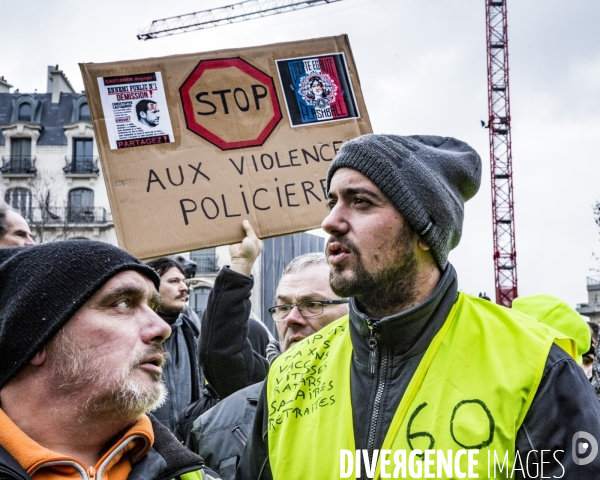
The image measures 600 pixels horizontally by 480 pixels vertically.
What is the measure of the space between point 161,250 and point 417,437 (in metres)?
1.65

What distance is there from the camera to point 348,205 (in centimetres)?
255

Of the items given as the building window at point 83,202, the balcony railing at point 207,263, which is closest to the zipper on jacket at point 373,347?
the building window at point 83,202

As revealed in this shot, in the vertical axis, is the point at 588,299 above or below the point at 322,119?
below

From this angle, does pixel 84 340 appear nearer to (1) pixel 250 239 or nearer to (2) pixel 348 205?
(2) pixel 348 205

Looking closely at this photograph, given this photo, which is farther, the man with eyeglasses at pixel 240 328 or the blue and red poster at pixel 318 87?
the blue and red poster at pixel 318 87

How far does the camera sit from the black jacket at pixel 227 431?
3.06 meters

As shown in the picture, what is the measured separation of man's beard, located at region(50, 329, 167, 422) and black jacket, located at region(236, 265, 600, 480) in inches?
17.2

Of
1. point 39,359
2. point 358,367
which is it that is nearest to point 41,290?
point 39,359

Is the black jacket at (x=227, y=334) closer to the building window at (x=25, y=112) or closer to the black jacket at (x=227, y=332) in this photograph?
the black jacket at (x=227, y=332)

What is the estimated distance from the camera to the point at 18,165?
118 ft

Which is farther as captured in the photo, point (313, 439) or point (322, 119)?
point (322, 119)

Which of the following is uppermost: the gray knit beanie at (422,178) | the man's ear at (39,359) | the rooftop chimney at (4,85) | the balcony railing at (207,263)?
the rooftop chimney at (4,85)

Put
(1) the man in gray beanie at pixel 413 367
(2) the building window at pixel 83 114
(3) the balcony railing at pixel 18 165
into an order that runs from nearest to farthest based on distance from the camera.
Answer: (1) the man in gray beanie at pixel 413 367
(3) the balcony railing at pixel 18 165
(2) the building window at pixel 83 114

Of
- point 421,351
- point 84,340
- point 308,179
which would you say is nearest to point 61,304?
point 84,340
